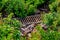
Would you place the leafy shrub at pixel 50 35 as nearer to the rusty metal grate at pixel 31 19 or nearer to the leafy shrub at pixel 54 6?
the leafy shrub at pixel 54 6

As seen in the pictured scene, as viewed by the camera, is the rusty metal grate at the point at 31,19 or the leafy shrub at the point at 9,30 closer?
the leafy shrub at the point at 9,30

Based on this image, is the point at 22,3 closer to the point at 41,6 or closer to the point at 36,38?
the point at 41,6

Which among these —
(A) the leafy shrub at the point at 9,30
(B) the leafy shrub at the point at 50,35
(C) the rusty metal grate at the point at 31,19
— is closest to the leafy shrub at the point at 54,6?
(C) the rusty metal grate at the point at 31,19

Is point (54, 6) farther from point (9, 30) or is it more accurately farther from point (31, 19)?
point (9, 30)

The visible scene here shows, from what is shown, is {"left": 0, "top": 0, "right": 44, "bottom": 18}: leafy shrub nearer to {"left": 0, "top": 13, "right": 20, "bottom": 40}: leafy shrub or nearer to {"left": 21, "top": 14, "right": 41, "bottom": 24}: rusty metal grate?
{"left": 21, "top": 14, "right": 41, "bottom": 24}: rusty metal grate

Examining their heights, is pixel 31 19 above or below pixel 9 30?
below

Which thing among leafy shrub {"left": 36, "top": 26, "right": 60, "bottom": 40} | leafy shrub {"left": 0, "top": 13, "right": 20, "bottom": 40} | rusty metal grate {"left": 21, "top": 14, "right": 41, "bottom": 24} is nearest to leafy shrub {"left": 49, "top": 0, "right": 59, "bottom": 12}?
rusty metal grate {"left": 21, "top": 14, "right": 41, "bottom": 24}

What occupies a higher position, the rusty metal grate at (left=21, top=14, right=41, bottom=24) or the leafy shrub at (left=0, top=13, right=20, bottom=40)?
the leafy shrub at (left=0, top=13, right=20, bottom=40)

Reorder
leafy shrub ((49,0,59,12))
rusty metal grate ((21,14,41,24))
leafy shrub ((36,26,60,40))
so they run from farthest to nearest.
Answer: rusty metal grate ((21,14,41,24)) → leafy shrub ((49,0,59,12)) → leafy shrub ((36,26,60,40))

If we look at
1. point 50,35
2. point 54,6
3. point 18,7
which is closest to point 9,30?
point 50,35
